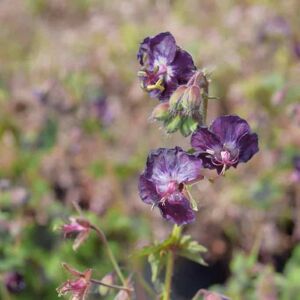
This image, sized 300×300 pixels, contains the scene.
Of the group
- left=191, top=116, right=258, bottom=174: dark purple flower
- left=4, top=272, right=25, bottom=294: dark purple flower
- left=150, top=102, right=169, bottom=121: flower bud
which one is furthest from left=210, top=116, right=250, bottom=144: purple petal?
left=4, top=272, right=25, bottom=294: dark purple flower

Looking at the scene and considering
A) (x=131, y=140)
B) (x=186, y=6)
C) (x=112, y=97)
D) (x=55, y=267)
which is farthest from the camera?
(x=186, y=6)

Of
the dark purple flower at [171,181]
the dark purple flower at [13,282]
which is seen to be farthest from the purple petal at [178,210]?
the dark purple flower at [13,282]

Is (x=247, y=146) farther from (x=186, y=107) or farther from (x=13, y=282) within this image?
(x=13, y=282)

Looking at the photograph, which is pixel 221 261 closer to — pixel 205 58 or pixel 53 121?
pixel 53 121

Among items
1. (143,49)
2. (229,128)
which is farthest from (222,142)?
(143,49)

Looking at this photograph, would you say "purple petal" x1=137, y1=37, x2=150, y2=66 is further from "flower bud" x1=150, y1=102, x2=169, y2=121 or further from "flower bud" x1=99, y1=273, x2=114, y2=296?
"flower bud" x1=99, y1=273, x2=114, y2=296

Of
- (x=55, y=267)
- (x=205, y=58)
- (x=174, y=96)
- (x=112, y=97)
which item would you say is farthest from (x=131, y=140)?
(x=174, y=96)
